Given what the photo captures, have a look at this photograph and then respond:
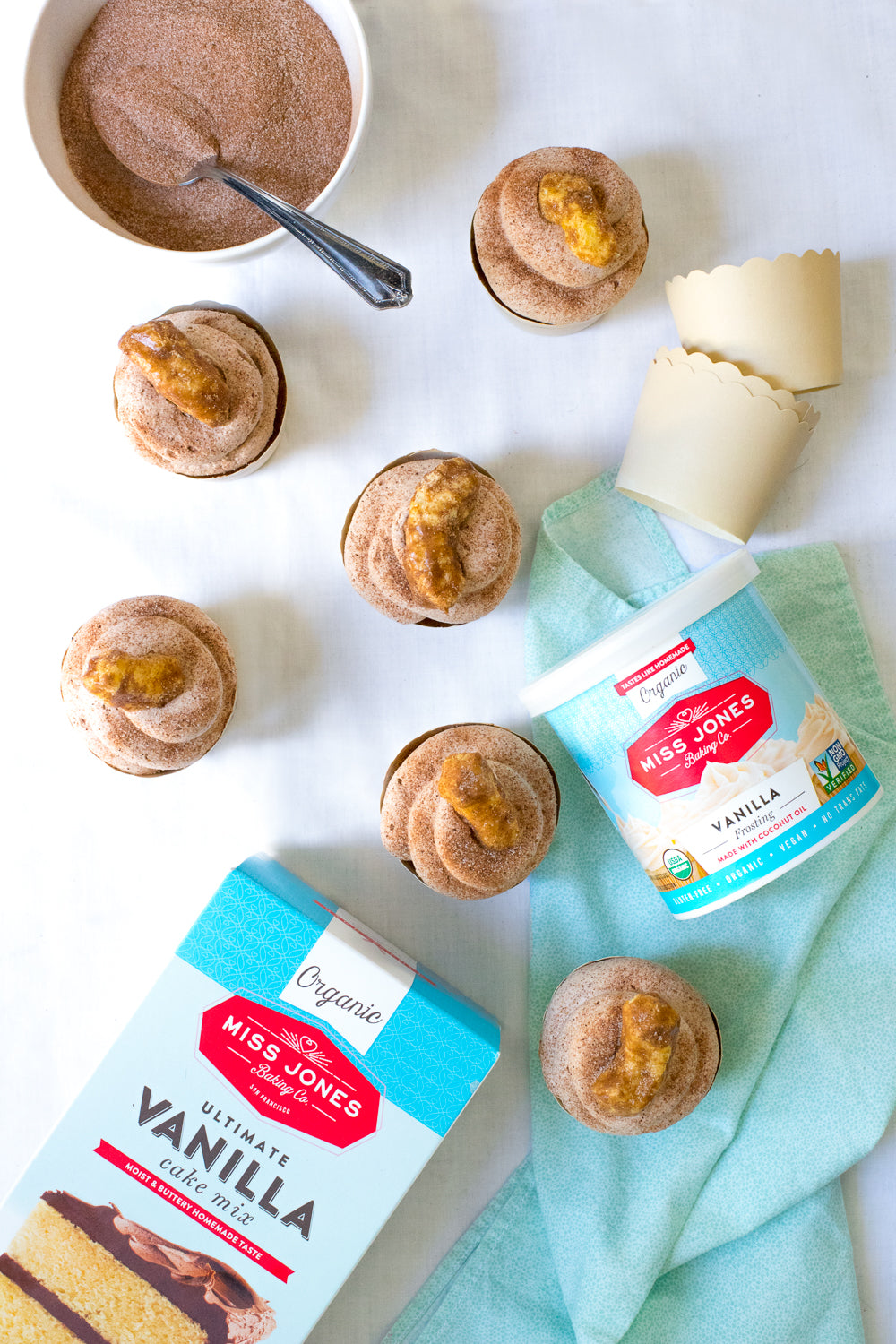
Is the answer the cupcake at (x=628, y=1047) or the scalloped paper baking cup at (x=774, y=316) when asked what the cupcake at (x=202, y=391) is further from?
the cupcake at (x=628, y=1047)

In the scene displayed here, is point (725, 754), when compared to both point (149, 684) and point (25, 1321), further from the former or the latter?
point (25, 1321)

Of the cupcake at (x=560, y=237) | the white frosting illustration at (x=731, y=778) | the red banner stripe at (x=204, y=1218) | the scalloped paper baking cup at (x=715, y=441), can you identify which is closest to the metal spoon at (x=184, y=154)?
the cupcake at (x=560, y=237)

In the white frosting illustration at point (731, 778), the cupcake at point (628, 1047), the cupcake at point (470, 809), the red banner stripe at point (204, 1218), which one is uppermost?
the white frosting illustration at point (731, 778)

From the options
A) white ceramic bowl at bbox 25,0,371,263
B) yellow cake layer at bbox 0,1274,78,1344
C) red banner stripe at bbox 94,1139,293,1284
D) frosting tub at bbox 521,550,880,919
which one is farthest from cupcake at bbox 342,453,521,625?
yellow cake layer at bbox 0,1274,78,1344

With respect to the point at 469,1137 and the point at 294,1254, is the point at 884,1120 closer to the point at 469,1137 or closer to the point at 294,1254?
the point at 469,1137

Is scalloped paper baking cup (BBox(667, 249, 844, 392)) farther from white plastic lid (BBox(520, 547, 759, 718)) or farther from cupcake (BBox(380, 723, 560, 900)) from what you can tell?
cupcake (BBox(380, 723, 560, 900))

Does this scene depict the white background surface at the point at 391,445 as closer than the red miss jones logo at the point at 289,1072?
No
